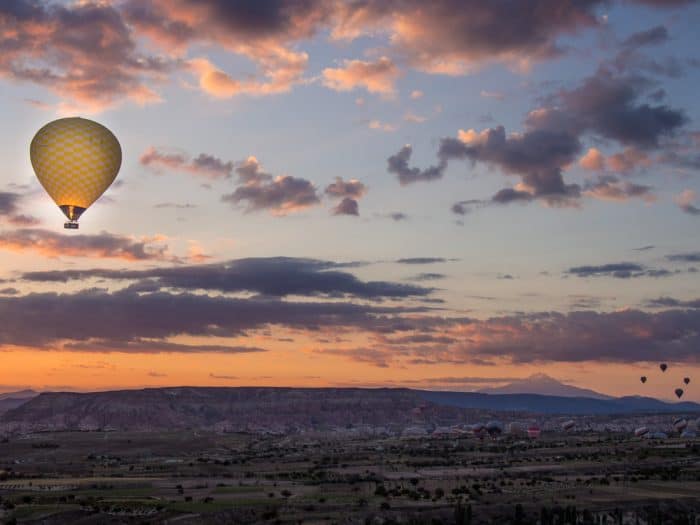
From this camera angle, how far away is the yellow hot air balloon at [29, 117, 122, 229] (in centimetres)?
6359

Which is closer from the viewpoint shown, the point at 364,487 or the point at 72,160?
the point at 72,160

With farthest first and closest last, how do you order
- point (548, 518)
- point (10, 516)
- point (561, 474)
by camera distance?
point (561, 474)
point (10, 516)
point (548, 518)

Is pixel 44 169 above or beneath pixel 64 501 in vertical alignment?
above

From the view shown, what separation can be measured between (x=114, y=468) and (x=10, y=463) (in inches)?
919

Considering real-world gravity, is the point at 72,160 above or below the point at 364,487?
above

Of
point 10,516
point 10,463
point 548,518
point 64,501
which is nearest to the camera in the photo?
point 548,518

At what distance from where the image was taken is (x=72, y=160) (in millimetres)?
63531

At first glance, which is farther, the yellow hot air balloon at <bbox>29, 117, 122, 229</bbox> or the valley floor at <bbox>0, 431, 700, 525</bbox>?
the valley floor at <bbox>0, 431, 700, 525</bbox>

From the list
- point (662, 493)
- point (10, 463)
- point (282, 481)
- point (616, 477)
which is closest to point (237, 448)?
point (10, 463)

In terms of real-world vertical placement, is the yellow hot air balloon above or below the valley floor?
above

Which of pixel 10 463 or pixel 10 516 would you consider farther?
pixel 10 463

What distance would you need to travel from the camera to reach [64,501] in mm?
83938

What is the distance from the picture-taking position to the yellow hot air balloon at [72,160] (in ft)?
209

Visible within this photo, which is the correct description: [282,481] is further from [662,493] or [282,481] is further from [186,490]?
[662,493]
